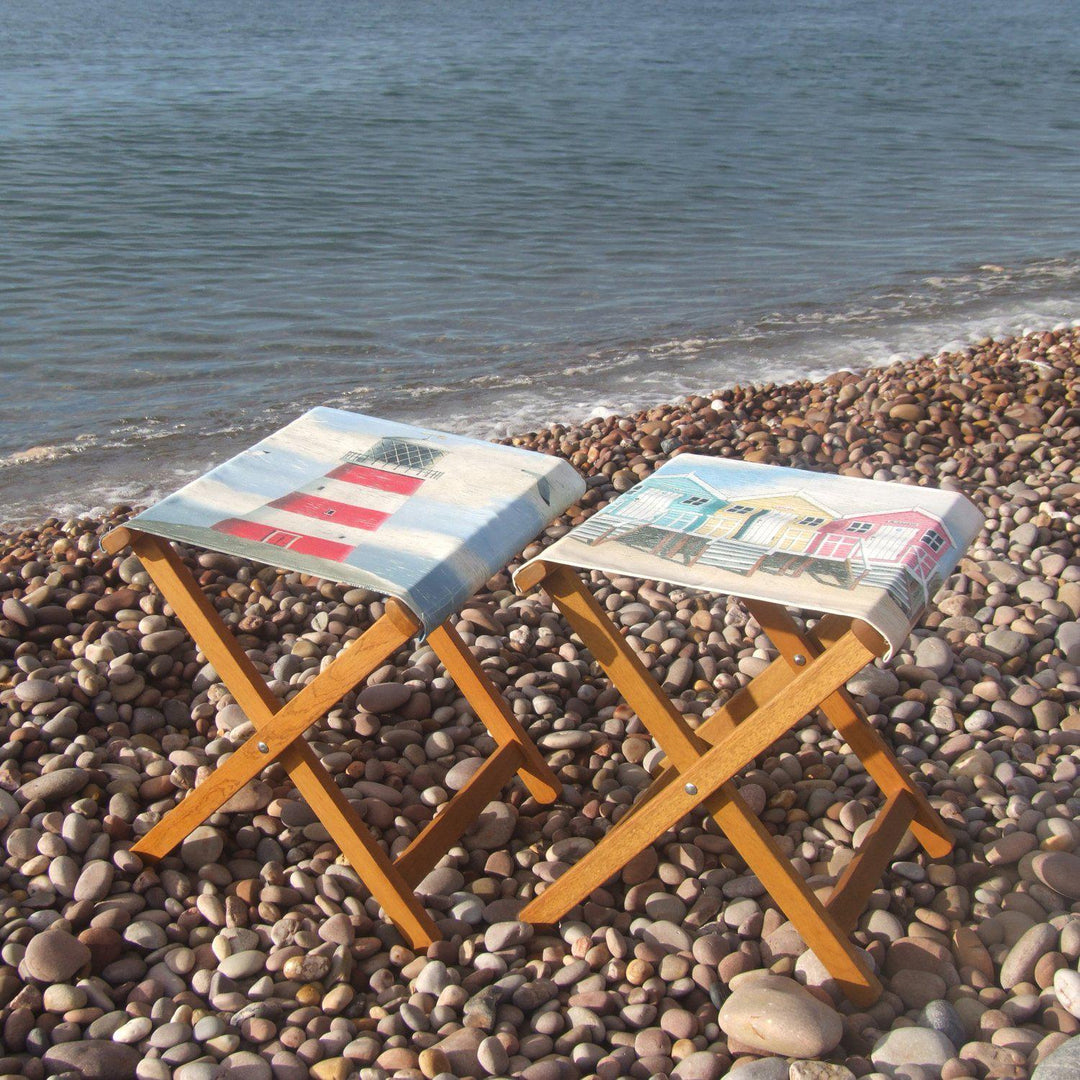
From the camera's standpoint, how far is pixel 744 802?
2129mm

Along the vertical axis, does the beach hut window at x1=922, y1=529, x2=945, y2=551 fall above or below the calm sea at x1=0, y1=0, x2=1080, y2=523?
above

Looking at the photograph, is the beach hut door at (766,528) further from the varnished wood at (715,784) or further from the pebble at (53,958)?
the pebble at (53,958)

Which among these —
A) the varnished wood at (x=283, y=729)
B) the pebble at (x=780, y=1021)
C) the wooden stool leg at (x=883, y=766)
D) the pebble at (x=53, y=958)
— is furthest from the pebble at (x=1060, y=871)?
the pebble at (x=53, y=958)

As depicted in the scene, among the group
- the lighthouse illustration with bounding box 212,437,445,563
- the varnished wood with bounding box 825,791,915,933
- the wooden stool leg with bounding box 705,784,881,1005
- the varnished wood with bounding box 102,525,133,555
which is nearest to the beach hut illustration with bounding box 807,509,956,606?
the wooden stool leg with bounding box 705,784,881,1005

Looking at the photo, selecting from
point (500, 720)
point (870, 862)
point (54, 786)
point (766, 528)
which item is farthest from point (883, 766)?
point (54, 786)

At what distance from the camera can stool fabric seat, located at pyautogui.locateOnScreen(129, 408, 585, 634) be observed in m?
2.14

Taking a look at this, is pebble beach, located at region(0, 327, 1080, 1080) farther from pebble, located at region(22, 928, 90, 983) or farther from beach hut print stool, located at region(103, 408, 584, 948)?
beach hut print stool, located at region(103, 408, 584, 948)

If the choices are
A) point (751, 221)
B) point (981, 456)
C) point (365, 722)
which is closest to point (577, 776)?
point (365, 722)

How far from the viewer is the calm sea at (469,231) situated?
6.50 meters

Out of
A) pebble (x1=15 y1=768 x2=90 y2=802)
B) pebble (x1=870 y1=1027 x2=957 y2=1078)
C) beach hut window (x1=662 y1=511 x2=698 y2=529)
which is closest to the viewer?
pebble (x1=870 y1=1027 x2=957 y2=1078)

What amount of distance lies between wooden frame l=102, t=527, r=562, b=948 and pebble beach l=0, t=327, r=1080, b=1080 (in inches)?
3.3

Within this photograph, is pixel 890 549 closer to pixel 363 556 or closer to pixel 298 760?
pixel 363 556

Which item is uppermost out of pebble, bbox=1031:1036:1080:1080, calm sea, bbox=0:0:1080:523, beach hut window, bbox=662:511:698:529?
beach hut window, bbox=662:511:698:529

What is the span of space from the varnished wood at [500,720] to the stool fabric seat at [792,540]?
46cm
